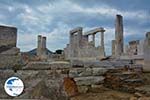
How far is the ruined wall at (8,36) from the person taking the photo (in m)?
4.79

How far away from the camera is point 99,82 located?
4.21 metres

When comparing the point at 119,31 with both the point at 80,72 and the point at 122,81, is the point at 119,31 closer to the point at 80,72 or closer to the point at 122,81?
the point at 122,81

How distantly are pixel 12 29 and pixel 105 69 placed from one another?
6.69 ft

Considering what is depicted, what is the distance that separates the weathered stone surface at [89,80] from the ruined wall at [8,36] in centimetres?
174

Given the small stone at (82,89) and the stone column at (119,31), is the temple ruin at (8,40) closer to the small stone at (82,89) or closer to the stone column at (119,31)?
the small stone at (82,89)

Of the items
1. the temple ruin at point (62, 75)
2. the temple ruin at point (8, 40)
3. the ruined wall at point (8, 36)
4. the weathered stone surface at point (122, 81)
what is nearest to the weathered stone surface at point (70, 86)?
the temple ruin at point (62, 75)

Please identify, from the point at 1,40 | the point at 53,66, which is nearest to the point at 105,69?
the point at 53,66

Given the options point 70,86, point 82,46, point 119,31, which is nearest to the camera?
point 70,86

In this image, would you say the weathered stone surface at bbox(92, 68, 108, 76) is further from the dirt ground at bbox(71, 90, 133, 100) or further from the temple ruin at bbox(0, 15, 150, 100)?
the dirt ground at bbox(71, 90, 133, 100)

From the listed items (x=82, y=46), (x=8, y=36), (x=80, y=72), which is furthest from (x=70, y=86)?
(x=82, y=46)

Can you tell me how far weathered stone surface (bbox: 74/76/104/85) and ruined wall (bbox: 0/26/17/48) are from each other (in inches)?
68.3

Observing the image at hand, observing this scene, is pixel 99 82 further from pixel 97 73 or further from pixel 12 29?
pixel 12 29

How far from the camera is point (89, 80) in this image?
13.6 feet

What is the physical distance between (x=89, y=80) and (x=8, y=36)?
1.94m
